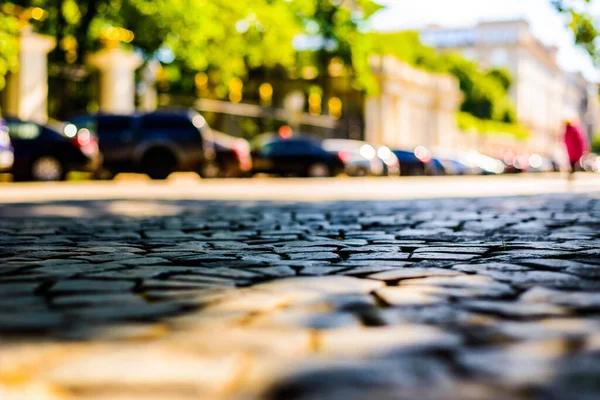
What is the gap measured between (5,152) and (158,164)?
5.01 m

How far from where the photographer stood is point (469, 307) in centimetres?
387

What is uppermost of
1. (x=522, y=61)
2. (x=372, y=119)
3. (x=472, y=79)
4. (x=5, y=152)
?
(x=522, y=61)

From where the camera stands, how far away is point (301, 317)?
3.68 meters

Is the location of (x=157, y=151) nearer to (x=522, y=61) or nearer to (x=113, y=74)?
(x=113, y=74)

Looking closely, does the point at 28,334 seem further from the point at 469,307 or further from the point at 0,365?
the point at 469,307

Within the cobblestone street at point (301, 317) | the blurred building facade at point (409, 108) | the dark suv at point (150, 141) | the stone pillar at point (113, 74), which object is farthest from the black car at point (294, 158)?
the cobblestone street at point (301, 317)

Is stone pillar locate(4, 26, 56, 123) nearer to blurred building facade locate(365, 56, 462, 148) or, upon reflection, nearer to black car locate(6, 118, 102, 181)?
black car locate(6, 118, 102, 181)

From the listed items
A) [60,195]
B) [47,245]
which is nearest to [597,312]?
[47,245]

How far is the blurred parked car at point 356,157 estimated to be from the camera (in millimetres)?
32094

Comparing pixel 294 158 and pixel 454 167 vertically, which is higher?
pixel 294 158

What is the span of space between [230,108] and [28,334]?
125ft

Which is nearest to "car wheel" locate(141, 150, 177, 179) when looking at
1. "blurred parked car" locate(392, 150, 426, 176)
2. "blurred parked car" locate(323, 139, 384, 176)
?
"blurred parked car" locate(323, 139, 384, 176)

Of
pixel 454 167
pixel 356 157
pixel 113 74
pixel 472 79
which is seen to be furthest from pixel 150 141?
pixel 472 79

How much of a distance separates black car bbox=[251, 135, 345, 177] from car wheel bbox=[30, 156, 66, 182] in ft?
31.9
